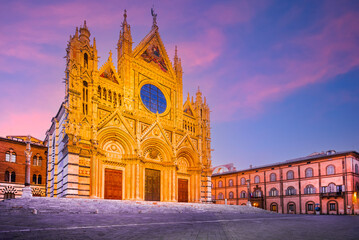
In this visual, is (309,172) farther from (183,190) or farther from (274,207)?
(183,190)

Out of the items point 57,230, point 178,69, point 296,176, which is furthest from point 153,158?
point 296,176

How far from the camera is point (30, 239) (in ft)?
25.6

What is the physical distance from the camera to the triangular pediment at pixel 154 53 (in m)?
36.1

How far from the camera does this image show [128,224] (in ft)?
41.3

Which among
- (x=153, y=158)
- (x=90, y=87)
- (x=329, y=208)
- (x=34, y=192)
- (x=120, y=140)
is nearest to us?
(x=90, y=87)

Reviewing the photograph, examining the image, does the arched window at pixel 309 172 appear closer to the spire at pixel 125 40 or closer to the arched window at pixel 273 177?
the arched window at pixel 273 177

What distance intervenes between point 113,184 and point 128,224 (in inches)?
699

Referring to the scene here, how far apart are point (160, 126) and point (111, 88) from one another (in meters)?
7.43

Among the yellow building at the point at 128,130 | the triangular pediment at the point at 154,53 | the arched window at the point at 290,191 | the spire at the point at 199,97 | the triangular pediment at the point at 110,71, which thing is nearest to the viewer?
the yellow building at the point at 128,130

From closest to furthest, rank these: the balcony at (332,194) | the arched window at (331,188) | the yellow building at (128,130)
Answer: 1. the yellow building at (128,130)
2. the balcony at (332,194)
3. the arched window at (331,188)

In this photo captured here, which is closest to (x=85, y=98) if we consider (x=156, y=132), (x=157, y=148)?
(x=156, y=132)

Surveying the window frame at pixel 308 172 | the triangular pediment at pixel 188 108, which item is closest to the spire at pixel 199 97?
the triangular pediment at pixel 188 108

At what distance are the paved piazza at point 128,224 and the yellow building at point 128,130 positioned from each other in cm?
654

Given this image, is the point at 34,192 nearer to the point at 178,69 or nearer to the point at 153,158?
the point at 153,158
